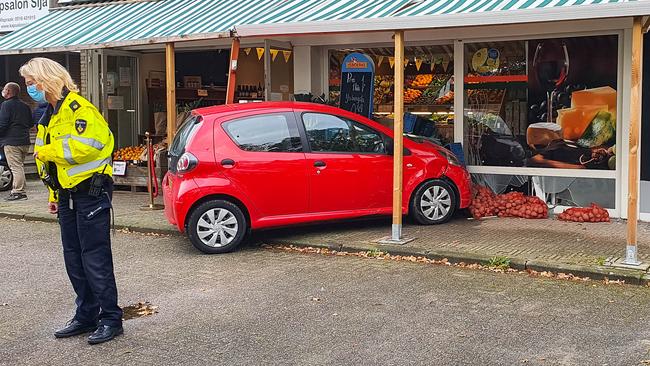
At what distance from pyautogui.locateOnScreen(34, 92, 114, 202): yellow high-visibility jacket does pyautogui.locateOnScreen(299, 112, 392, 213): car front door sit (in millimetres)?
3609

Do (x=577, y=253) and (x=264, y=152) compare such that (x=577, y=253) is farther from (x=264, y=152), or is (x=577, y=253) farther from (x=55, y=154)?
(x=55, y=154)

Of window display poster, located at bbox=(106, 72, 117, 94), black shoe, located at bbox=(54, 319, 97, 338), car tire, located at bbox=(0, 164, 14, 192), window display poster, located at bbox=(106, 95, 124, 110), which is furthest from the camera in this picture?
window display poster, located at bbox=(106, 95, 124, 110)

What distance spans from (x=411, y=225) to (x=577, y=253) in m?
2.34

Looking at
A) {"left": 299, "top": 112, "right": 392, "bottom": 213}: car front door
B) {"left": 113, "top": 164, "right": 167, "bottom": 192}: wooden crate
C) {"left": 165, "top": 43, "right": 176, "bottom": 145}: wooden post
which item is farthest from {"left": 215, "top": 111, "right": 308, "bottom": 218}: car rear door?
{"left": 113, "top": 164, "right": 167, "bottom": 192}: wooden crate

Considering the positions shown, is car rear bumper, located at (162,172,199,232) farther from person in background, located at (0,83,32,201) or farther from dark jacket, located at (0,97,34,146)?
dark jacket, located at (0,97,34,146)

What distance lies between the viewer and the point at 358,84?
11.2m

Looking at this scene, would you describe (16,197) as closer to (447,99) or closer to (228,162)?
(228,162)

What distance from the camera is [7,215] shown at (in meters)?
11.0

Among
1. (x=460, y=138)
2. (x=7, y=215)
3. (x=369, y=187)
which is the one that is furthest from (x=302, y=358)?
(x=7, y=215)

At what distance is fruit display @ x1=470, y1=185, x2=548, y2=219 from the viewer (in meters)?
9.73

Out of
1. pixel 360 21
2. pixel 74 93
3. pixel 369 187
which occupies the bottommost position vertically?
pixel 369 187

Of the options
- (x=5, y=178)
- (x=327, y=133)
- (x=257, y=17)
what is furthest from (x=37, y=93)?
(x=5, y=178)

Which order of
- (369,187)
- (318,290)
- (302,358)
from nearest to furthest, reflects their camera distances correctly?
(302,358), (318,290), (369,187)

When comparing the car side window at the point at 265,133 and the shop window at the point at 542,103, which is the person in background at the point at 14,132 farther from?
the shop window at the point at 542,103
